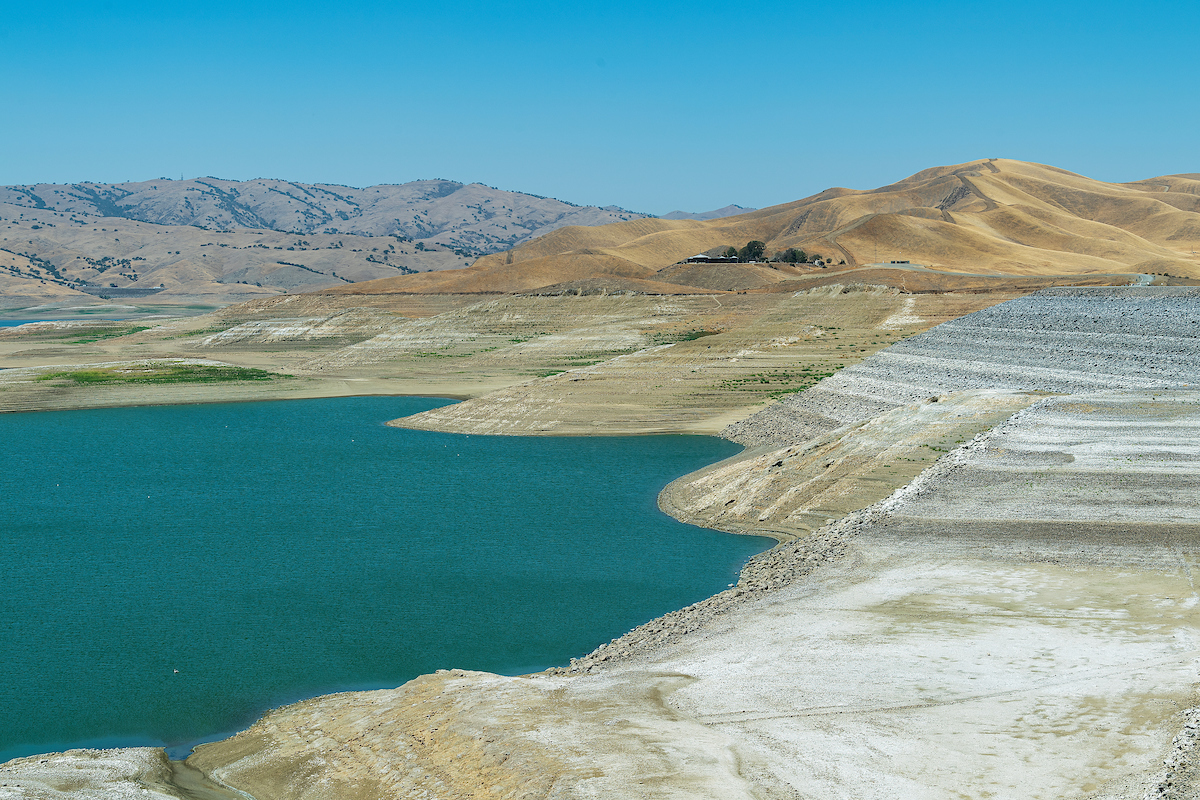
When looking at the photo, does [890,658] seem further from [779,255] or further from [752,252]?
[779,255]

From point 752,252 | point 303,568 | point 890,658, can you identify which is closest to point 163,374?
point 303,568

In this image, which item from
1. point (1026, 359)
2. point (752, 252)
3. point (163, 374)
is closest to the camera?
point (1026, 359)

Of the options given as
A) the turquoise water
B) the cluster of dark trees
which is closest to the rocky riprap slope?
the turquoise water

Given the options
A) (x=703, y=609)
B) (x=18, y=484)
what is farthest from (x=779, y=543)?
(x=18, y=484)

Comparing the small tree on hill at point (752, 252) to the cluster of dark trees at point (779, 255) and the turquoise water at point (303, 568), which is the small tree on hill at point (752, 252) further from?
the turquoise water at point (303, 568)

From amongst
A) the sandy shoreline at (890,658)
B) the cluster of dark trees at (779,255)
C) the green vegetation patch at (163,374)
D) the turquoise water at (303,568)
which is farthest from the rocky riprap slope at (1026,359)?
the cluster of dark trees at (779,255)

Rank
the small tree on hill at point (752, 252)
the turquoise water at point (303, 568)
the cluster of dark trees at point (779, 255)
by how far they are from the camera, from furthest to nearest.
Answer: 1. the small tree on hill at point (752, 252)
2. the cluster of dark trees at point (779, 255)
3. the turquoise water at point (303, 568)

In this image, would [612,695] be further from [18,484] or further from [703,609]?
[18,484]
